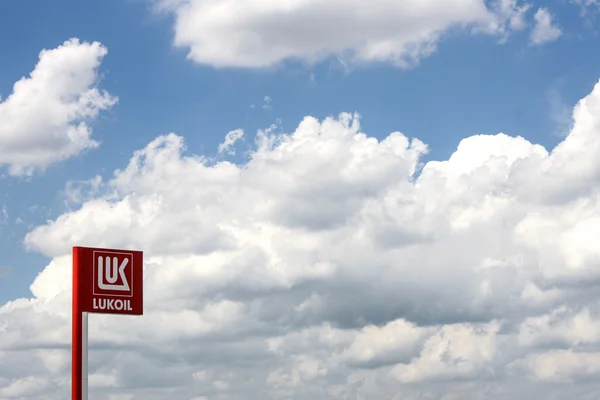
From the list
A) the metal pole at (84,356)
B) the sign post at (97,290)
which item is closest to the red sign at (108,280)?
the sign post at (97,290)

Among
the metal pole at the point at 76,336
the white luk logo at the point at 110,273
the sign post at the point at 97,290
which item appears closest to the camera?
the metal pole at the point at 76,336

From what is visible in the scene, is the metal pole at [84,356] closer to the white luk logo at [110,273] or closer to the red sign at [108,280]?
the red sign at [108,280]

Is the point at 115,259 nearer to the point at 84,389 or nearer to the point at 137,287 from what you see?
the point at 137,287

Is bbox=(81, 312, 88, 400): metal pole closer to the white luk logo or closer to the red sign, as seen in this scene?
the red sign

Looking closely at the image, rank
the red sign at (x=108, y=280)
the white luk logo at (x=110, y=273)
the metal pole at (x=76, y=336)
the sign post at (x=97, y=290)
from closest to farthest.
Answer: the metal pole at (x=76, y=336), the sign post at (x=97, y=290), the red sign at (x=108, y=280), the white luk logo at (x=110, y=273)

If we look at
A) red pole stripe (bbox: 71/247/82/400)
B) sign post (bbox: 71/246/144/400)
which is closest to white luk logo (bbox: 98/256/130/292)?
sign post (bbox: 71/246/144/400)

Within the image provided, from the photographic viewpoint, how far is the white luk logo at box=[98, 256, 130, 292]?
8919 centimetres

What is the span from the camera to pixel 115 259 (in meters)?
89.8

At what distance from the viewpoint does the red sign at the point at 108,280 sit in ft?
290

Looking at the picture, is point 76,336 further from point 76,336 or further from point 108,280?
point 108,280

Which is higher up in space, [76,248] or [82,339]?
[76,248]

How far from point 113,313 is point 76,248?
18.3 ft

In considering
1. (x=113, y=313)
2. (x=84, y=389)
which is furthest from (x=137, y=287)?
(x=84, y=389)

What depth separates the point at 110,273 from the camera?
89750mm
